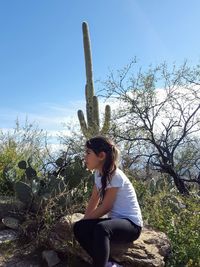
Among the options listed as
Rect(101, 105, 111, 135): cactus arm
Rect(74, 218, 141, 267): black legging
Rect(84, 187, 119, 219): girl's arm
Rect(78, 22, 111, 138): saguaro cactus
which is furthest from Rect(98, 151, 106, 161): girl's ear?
Rect(101, 105, 111, 135): cactus arm

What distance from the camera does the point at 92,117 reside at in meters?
10.8

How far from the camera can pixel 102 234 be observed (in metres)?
3.30

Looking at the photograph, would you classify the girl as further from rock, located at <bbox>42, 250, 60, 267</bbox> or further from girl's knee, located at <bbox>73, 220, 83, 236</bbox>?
rock, located at <bbox>42, 250, 60, 267</bbox>

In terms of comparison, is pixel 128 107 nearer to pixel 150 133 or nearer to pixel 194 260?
pixel 150 133

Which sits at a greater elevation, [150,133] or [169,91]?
[169,91]

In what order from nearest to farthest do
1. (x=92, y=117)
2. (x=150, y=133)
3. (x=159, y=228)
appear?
1. (x=159, y=228)
2. (x=92, y=117)
3. (x=150, y=133)

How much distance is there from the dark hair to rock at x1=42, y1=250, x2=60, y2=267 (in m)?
0.77

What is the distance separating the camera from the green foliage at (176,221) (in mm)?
3922

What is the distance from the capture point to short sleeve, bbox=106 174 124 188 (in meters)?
3.65

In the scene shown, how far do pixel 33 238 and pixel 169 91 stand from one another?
10.2 metres

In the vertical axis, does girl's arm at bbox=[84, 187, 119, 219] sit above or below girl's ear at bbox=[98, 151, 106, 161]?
below

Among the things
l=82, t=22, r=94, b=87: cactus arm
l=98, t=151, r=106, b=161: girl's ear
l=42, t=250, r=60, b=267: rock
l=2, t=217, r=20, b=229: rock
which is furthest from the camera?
l=82, t=22, r=94, b=87: cactus arm

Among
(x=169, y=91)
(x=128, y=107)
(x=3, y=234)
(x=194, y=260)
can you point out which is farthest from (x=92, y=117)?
(x=194, y=260)

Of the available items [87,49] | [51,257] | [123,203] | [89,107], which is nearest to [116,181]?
[123,203]
